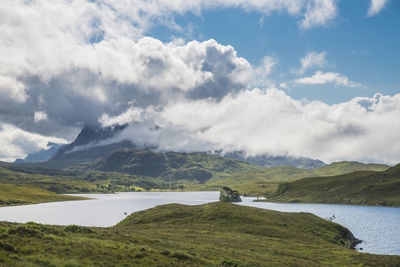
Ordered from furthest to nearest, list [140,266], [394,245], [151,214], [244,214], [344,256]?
[151,214], [244,214], [394,245], [344,256], [140,266]

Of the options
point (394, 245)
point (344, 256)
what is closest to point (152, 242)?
point (344, 256)

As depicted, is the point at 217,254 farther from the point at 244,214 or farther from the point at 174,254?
the point at 244,214

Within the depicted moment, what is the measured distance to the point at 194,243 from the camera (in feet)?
218

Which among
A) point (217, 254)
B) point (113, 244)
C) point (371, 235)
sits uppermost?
point (113, 244)

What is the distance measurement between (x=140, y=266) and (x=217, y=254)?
21.5 meters

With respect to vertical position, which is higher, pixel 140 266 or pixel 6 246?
pixel 6 246

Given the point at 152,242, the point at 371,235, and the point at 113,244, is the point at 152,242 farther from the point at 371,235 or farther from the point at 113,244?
the point at 371,235

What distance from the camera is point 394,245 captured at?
98062 millimetres

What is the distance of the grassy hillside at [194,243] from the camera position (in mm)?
36656

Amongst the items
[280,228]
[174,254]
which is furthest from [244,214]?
[174,254]

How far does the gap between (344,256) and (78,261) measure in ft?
210

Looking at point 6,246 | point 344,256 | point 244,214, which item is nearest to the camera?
point 6,246

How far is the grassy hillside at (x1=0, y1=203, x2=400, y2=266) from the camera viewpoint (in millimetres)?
36656

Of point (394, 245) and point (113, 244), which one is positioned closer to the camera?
point (113, 244)
